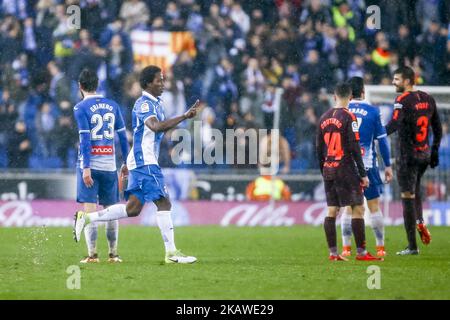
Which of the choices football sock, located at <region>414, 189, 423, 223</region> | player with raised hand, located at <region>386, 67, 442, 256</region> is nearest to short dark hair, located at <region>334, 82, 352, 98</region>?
player with raised hand, located at <region>386, 67, 442, 256</region>

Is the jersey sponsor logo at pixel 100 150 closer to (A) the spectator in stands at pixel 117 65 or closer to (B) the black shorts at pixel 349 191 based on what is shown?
(B) the black shorts at pixel 349 191

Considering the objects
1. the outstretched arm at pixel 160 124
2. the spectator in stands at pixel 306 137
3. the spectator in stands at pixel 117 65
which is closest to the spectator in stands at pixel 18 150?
the spectator in stands at pixel 117 65

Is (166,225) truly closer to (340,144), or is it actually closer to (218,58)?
(340,144)

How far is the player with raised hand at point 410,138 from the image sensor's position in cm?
1476

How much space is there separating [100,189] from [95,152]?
1.58ft

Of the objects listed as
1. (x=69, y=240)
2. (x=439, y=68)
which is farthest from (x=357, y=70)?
(x=69, y=240)

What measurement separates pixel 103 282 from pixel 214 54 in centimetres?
1438

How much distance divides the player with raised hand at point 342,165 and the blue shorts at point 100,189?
2448 millimetres

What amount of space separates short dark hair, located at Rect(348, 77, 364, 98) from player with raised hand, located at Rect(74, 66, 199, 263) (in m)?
2.54

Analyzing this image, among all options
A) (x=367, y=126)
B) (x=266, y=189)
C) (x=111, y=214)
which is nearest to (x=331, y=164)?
(x=367, y=126)

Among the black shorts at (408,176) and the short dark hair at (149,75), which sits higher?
the short dark hair at (149,75)

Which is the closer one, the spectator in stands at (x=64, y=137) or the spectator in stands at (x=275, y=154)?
the spectator in stands at (x=275, y=154)

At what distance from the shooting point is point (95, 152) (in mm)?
13195
